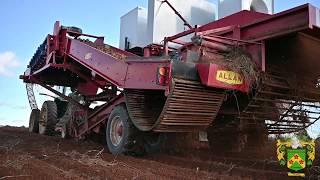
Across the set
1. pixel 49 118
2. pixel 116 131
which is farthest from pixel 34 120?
pixel 116 131

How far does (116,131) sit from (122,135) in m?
0.33

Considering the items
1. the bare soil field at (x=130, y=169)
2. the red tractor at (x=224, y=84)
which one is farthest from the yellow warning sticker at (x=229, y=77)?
the bare soil field at (x=130, y=169)

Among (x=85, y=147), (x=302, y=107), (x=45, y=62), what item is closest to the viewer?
(x=302, y=107)

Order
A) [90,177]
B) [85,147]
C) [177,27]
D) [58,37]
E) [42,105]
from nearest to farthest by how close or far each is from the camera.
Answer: [90,177] < [85,147] < [58,37] < [42,105] < [177,27]

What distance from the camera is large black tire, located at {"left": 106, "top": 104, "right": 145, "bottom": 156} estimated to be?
605 cm

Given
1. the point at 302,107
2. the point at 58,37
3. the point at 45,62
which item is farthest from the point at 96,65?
the point at 302,107

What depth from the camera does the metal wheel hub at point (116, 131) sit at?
6.34 metres

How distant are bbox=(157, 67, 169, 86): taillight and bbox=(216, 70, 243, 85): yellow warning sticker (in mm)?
632

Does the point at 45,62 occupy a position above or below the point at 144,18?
below

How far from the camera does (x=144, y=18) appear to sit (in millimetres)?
13008

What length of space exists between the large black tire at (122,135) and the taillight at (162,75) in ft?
3.76

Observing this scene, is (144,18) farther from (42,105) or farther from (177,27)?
(42,105)

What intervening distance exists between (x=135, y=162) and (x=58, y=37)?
14.1ft

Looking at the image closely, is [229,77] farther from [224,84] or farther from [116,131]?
[116,131]
